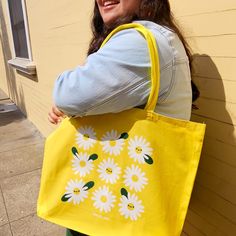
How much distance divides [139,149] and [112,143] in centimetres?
11

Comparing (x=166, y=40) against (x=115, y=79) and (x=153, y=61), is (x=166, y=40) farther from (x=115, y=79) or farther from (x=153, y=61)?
(x=115, y=79)

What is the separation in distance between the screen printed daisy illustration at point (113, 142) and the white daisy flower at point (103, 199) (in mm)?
162

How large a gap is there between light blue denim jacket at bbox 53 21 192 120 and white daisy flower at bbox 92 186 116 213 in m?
0.33

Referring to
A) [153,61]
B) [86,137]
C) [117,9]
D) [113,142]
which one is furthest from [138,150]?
[117,9]

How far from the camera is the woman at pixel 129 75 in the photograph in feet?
3.26

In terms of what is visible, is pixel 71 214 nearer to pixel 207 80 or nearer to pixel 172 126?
pixel 172 126

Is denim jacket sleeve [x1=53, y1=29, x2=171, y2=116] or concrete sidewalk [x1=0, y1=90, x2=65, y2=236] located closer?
denim jacket sleeve [x1=53, y1=29, x2=171, y2=116]

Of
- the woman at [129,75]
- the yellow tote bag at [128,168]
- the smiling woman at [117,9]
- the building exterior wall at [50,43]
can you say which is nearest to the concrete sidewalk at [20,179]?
the building exterior wall at [50,43]

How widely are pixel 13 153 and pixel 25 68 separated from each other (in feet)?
5.00

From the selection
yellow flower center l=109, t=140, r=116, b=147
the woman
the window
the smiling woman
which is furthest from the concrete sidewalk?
the smiling woman

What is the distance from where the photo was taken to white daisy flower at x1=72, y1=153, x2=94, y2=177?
119 cm

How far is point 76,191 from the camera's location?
48.4 inches

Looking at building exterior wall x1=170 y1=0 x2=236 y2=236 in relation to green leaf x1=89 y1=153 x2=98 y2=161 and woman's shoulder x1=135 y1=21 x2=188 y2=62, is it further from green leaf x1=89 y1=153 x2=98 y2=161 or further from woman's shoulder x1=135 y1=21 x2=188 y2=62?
green leaf x1=89 y1=153 x2=98 y2=161

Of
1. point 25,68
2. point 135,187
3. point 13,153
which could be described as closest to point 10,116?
point 25,68
